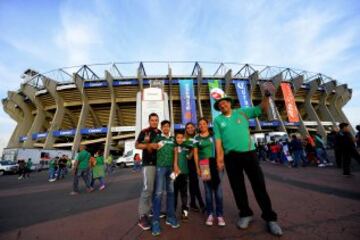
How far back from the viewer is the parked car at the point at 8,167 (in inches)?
810

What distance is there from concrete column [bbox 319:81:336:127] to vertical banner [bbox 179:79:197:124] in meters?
25.7

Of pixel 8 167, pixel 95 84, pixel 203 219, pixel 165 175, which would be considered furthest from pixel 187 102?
pixel 165 175

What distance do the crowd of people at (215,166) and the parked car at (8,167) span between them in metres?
24.5

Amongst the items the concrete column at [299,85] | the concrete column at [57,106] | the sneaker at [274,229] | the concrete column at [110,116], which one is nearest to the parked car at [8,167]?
the concrete column at [57,106]

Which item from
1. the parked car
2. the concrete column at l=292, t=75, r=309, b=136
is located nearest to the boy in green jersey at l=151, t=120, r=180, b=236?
the parked car

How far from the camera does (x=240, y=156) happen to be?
9.05 ft

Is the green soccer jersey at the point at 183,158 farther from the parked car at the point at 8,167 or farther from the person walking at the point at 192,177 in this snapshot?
the parked car at the point at 8,167

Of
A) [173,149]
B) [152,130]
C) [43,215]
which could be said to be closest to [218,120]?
[173,149]

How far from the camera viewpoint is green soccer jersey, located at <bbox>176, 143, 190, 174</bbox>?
12.0 ft

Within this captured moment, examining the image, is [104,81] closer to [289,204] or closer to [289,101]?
[289,101]

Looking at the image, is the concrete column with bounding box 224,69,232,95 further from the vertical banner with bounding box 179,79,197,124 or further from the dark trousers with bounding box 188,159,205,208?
the dark trousers with bounding box 188,159,205,208

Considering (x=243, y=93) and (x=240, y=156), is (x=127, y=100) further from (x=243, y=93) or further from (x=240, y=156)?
(x=240, y=156)

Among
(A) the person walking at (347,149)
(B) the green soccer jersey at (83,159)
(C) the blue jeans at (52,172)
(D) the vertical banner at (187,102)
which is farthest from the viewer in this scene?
(D) the vertical banner at (187,102)

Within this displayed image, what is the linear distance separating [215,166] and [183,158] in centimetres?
70
